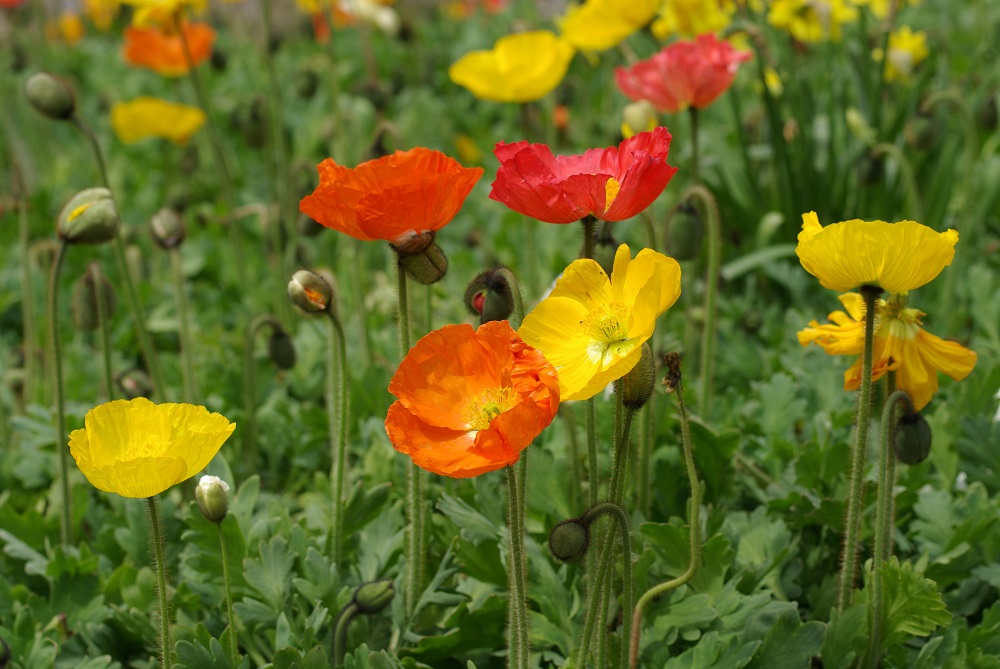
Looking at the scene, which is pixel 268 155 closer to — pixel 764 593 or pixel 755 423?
pixel 755 423

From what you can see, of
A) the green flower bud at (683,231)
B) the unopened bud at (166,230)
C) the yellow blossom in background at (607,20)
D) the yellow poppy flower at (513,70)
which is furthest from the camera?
the yellow blossom in background at (607,20)

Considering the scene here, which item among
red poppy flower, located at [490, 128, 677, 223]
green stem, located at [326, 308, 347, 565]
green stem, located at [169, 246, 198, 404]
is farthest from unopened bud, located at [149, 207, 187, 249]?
red poppy flower, located at [490, 128, 677, 223]

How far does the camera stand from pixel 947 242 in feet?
4.11

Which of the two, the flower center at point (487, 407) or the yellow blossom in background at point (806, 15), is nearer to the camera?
the flower center at point (487, 407)

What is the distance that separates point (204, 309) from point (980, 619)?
2420 mm

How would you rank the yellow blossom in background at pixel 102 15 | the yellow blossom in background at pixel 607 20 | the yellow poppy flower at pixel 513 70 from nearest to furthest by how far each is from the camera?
the yellow poppy flower at pixel 513 70 < the yellow blossom in background at pixel 607 20 < the yellow blossom in background at pixel 102 15

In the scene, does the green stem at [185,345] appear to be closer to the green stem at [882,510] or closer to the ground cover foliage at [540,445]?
the ground cover foliage at [540,445]

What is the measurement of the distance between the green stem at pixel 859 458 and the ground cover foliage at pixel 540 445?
0.11ft

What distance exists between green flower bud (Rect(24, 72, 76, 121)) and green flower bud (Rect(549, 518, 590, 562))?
1719 millimetres

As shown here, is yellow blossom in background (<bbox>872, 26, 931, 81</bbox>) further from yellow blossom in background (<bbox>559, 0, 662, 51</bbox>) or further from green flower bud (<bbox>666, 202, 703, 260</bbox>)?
green flower bud (<bbox>666, 202, 703, 260</bbox>)

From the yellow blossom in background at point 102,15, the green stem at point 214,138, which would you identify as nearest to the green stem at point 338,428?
the green stem at point 214,138

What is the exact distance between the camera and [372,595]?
1.62 m

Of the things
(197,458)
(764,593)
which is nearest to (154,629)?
(197,458)

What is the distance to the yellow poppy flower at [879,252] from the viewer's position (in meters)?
1.24
